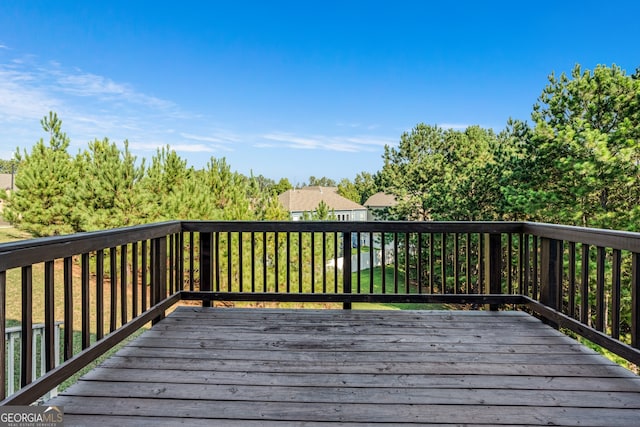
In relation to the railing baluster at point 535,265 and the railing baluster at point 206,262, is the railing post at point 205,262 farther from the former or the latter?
the railing baluster at point 535,265

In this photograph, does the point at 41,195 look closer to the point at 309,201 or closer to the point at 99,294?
the point at 99,294

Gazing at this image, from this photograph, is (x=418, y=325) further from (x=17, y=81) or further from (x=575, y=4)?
(x=17, y=81)

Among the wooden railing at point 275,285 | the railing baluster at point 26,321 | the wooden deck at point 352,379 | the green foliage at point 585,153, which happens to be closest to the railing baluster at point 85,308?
the wooden railing at point 275,285

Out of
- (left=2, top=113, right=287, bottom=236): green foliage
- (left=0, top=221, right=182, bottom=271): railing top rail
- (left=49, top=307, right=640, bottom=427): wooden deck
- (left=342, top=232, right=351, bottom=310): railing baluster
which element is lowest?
(left=49, top=307, right=640, bottom=427): wooden deck

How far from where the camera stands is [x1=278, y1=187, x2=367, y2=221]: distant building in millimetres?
28641

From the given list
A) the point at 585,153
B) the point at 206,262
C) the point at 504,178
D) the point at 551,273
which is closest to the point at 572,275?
the point at 551,273

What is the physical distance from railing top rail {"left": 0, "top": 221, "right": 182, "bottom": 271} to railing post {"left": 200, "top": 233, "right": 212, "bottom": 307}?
73 cm

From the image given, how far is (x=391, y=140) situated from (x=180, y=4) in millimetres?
16255

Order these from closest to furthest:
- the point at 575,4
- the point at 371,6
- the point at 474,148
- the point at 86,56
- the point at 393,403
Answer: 1. the point at 393,403
2. the point at 371,6
3. the point at 575,4
4. the point at 86,56
5. the point at 474,148

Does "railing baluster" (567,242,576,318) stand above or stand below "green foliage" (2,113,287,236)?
below

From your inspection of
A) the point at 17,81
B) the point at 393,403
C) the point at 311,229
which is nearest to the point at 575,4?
the point at 311,229

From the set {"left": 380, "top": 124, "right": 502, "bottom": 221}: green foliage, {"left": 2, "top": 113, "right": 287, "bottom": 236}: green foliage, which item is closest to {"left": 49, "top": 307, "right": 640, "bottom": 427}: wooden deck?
{"left": 2, "top": 113, "right": 287, "bottom": 236}: green foliage

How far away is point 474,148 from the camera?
77.2ft

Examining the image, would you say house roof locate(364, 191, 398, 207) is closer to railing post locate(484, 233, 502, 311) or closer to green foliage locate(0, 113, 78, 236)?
green foliage locate(0, 113, 78, 236)
